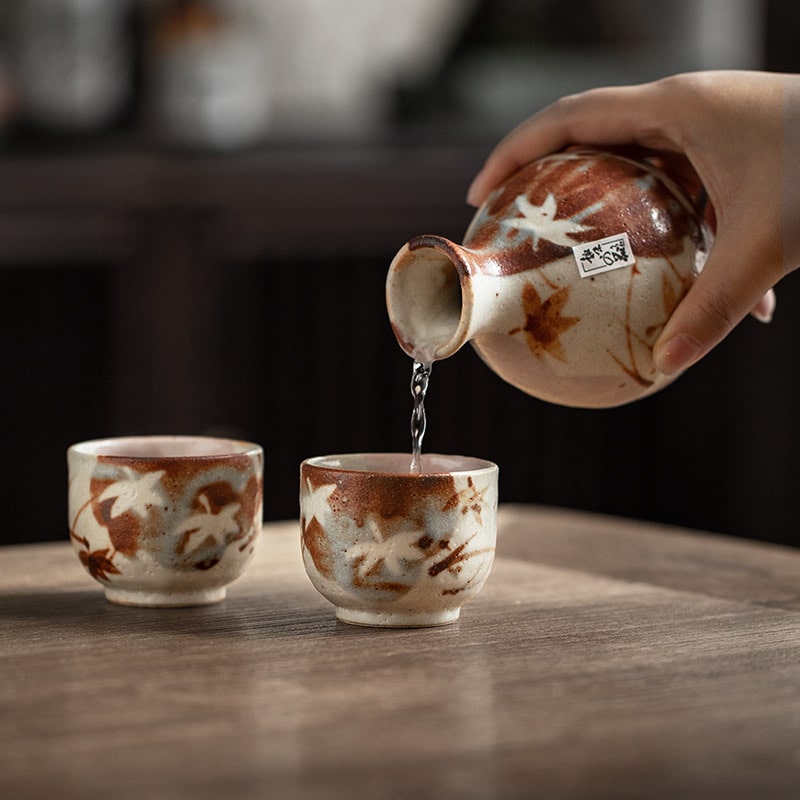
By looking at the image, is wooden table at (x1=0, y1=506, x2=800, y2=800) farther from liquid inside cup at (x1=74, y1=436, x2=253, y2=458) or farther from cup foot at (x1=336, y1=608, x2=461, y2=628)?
liquid inside cup at (x1=74, y1=436, x2=253, y2=458)

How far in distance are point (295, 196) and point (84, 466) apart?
65.2 inches

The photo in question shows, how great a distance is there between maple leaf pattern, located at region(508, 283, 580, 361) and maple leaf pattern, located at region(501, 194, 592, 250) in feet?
0.13

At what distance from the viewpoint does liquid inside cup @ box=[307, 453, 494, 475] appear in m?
1.20

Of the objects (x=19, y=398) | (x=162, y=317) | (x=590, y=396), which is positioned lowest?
(x=19, y=398)

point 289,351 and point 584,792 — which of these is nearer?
point 584,792

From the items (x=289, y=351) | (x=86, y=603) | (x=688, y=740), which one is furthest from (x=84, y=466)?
(x=289, y=351)

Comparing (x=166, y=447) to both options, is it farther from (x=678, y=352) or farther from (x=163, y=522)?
(x=678, y=352)

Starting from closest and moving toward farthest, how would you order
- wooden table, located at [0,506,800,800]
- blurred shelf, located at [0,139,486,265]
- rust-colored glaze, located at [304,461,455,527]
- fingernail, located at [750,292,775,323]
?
wooden table, located at [0,506,800,800] → rust-colored glaze, located at [304,461,455,527] → fingernail, located at [750,292,775,323] → blurred shelf, located at [0,139,486,265]

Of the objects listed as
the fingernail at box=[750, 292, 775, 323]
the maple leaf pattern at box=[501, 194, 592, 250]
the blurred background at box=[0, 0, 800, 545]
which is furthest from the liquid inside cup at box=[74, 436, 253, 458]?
the blurred background at box=[0, 0, 800, 545]

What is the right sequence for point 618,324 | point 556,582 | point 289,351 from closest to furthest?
point 618,324 → point 556,582 → point 289,351

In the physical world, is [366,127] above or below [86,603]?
above

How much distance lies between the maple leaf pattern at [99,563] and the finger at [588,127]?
528 mm

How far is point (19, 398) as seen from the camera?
2.79m

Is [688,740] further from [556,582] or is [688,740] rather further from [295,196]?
[295,196]
